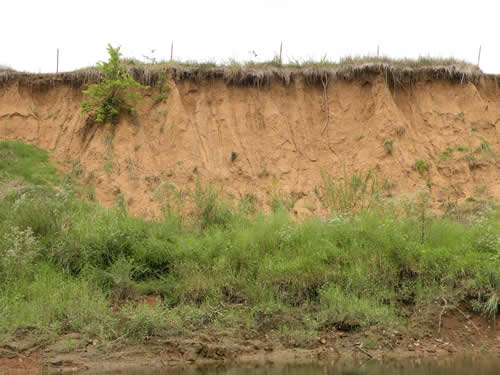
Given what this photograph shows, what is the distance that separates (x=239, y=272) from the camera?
9617 millimetres

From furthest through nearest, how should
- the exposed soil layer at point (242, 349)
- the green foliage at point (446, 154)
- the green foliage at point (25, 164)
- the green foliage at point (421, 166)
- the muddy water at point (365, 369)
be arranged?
the green foliage at point (446, 154) < the green foliage at point (421, 166) < the green foliage at point (25, 164) < the exposed soil layer at point (242, 349) < the muddy water at point (365, 369)

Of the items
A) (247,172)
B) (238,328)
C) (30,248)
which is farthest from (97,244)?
(247,172)

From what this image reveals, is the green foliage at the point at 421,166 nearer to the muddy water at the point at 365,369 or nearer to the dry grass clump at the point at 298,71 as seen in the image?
the dry grass clump at the point at 298,71

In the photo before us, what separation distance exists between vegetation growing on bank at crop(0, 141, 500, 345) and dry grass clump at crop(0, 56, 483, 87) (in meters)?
6.13

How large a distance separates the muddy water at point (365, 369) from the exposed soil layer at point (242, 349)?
0.39m

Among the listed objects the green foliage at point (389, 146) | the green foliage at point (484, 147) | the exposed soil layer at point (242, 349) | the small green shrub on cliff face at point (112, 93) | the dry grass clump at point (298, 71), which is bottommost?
the exposed soil layer at point (242, 349)

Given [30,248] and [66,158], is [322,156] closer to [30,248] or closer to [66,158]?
[66,158]

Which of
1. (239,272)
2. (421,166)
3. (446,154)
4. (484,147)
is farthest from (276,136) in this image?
(239,272)

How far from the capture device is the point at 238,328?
8492mm

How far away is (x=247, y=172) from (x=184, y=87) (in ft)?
11.9

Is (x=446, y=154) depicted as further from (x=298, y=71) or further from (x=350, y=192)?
(x=298, y=71)

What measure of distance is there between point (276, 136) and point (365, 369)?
9557 millimetres

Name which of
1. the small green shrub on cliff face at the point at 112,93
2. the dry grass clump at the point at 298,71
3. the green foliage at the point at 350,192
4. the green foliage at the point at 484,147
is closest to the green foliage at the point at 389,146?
the green foliage at the point at 350,192

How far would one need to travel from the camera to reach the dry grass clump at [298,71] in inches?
623
